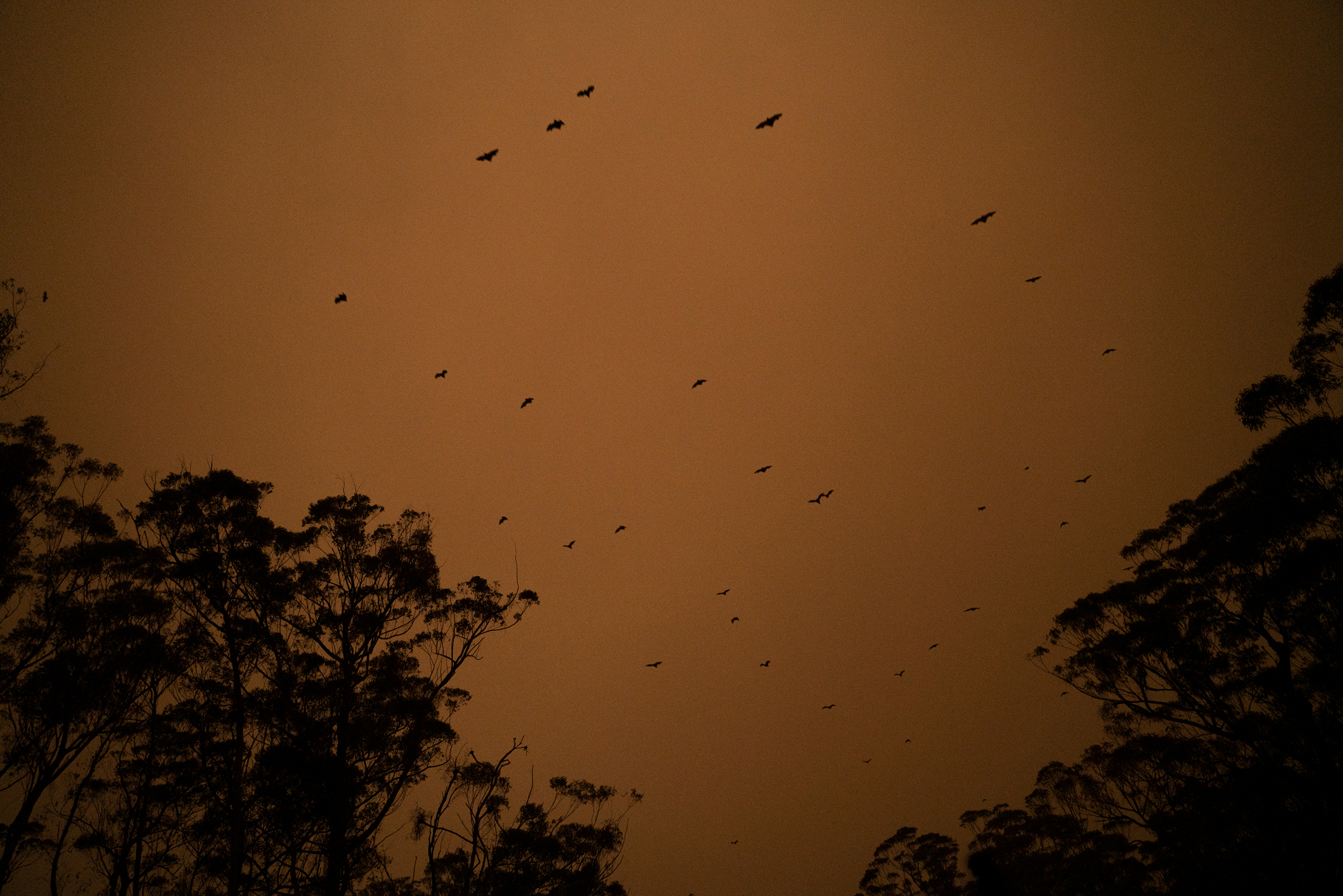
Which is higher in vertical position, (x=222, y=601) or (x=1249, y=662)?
(x=222, y=601)

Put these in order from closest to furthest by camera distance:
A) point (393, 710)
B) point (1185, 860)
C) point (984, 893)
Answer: point (984, 893)
point (393, 710)
point (1185, 860)

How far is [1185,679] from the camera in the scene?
17359mm

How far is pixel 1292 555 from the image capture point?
559 inches

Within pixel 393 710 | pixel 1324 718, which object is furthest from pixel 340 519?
pixel 1324 718

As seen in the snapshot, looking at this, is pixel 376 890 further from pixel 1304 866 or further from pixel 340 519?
pixel 1304 866

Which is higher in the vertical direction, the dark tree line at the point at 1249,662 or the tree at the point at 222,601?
the tree at the point at 222,601

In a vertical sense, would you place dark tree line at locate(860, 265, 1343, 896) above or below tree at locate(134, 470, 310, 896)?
below

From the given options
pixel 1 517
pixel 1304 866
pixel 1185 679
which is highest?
pixel 1 517

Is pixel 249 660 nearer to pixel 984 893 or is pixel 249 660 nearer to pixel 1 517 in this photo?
pixel 1 517

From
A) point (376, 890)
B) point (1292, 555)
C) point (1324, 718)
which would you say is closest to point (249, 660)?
point (376, 890)

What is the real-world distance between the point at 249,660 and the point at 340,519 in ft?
12.4

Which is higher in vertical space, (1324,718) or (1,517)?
(1,517)

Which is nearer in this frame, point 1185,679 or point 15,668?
point 15,668

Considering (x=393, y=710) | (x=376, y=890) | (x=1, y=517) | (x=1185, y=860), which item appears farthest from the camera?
(x=376, y=890)
